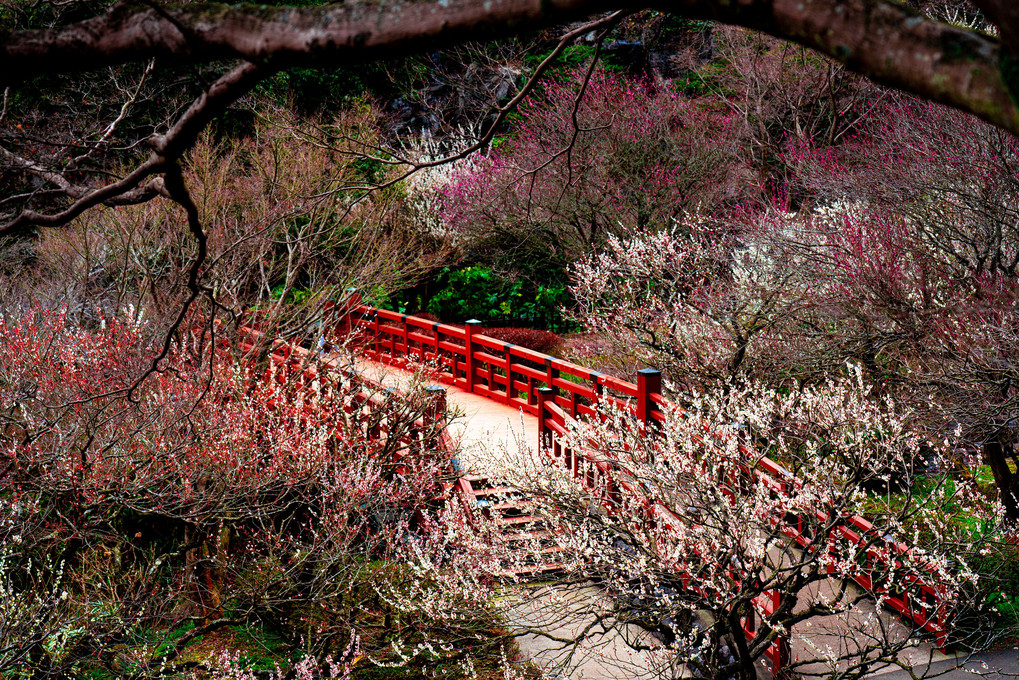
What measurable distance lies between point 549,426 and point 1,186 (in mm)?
12269

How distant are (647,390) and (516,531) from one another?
1952mm

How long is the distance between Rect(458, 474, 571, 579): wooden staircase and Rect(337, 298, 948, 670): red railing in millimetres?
581

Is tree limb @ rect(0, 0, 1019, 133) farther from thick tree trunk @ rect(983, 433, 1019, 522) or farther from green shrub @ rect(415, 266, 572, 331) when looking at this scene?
green shrub @ rect(415, 266, 572, 331)

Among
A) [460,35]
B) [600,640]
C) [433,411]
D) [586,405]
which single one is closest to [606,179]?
[586,405]

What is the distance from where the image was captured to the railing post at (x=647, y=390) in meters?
8.15

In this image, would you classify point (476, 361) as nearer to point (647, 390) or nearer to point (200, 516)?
point (647, 390)

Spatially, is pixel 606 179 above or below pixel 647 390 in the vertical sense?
above

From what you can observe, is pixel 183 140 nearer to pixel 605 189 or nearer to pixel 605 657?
pixel 605 657

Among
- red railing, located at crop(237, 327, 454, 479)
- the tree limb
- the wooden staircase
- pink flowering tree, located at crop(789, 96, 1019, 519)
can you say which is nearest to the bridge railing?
red railing, located at crop(237, 327, 454, 479)

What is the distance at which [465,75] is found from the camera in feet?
70.9

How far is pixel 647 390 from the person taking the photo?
26.9ft

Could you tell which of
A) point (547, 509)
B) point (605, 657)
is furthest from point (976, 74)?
point (605, 657)

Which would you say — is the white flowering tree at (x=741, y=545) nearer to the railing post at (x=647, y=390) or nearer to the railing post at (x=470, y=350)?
the railing post at (x=647, y=390)

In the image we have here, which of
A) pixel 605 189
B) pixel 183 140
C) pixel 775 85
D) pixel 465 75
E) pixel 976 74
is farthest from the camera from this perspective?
pixel 465 75
